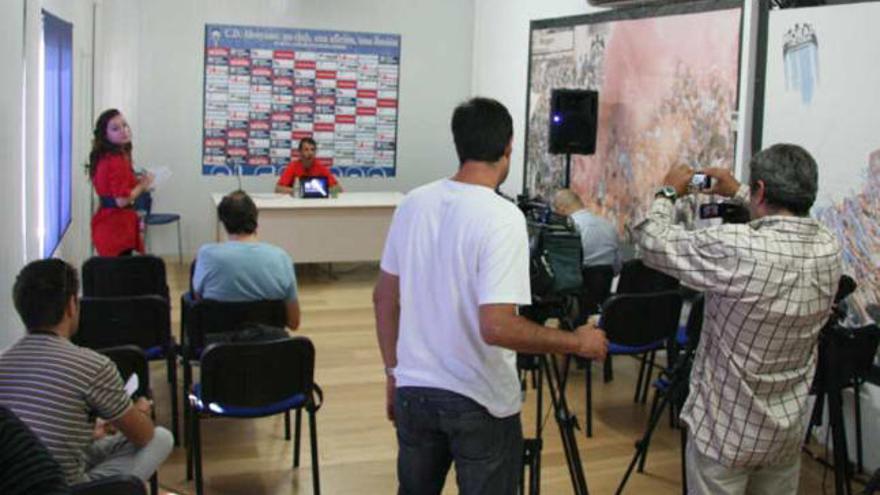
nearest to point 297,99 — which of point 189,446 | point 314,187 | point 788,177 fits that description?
point 314,187

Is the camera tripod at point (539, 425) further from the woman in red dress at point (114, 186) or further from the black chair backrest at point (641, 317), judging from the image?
the woman in red dress at point (114, 186)

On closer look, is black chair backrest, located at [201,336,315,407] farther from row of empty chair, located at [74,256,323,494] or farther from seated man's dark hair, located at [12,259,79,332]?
seated man's dark hair, located at [12,259,79,332]

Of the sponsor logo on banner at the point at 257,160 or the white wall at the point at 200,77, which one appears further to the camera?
the sponsor logo on banner at the point at 257,160

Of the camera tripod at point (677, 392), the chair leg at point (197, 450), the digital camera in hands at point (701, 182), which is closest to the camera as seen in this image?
the digital camera in hands at point (701, 182)

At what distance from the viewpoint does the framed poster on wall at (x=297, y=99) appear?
8.96m

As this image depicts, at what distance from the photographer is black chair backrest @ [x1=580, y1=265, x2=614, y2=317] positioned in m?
5.35

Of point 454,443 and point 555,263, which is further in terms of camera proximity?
point 555,263

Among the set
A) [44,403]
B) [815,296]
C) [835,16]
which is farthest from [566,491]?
[835,16]

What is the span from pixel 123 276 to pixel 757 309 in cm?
356

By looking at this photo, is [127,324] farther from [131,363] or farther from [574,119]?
[574,119]

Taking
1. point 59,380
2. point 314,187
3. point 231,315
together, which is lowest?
point 231,315

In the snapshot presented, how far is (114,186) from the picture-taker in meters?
5.31

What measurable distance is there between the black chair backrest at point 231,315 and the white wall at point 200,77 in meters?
5.04

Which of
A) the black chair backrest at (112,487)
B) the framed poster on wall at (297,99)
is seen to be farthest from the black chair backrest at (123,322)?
the framed poster on wall at (297,99)
